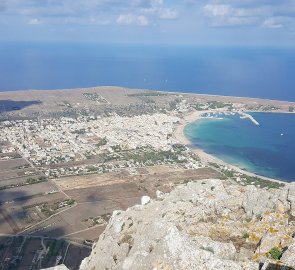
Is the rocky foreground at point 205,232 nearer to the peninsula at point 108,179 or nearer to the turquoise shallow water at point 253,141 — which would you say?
the peninsula at point 108,179

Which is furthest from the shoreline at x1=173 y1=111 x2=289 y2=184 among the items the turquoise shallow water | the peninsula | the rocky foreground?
the rocky foreground

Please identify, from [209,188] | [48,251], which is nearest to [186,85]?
[48,251]

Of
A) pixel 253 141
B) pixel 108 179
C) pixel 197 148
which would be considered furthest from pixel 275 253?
pixel 253 141

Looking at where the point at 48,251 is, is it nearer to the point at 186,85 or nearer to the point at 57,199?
the point at 57,199

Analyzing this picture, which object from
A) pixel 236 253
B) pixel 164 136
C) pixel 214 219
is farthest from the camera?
pixel 164 136

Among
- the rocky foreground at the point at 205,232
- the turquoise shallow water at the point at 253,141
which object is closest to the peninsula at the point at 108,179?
the rocky foreground at the point at 205,232

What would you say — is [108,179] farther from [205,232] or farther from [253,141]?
[205,232]
